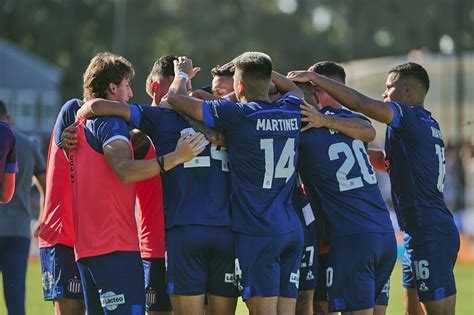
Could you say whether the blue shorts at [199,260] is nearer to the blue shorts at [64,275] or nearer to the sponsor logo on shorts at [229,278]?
the sponsor logo on shorts at [229,278]

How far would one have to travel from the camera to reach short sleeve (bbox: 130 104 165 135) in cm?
765

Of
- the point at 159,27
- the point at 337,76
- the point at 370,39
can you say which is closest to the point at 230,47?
the point at 159,27

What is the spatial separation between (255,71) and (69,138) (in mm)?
1535

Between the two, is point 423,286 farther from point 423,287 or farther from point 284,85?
point 284,85

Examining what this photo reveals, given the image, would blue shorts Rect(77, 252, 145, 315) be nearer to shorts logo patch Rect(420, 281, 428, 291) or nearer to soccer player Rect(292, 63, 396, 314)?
soccer player Rect(292, 63, 396, 314)

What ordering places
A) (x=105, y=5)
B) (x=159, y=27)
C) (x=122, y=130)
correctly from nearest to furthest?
(x=122, y=130) < (x=105, y=5) < (x=159, y=27)

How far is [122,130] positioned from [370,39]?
2750 centimetres

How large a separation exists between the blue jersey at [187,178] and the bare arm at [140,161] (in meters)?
0.28

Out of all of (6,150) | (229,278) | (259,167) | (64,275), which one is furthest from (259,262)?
(6,150)

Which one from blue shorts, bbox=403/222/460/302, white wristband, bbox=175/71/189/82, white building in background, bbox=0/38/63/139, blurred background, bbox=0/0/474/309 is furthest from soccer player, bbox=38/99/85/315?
white building in background, bbox=0/38/63/139

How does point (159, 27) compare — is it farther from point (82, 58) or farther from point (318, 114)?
point (318, 114)

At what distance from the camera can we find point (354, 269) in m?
8.10

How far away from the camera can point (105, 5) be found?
153 ft

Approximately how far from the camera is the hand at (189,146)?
742cm
